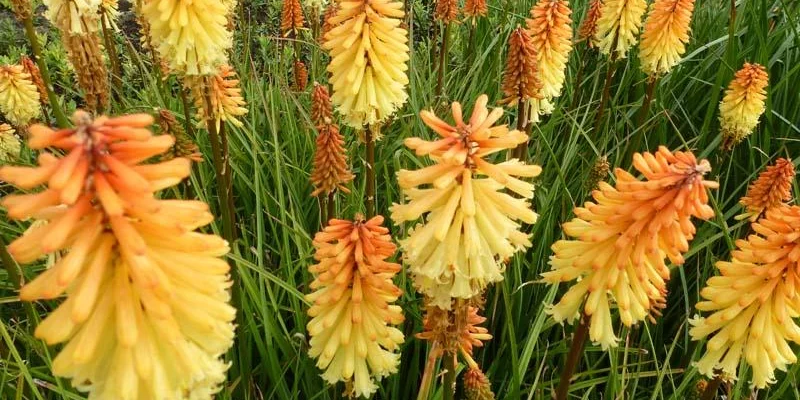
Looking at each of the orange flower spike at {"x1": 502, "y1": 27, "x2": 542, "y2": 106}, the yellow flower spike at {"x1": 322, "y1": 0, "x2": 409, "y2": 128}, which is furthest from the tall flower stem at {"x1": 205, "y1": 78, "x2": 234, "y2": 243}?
the orange flower spike at {"x1": 502, "y1": 27, "x2": 542, "y2": 106}

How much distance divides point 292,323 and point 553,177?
7.68 ft

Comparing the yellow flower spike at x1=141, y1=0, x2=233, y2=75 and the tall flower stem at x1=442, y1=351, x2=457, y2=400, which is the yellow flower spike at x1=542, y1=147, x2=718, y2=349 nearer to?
the tall flower stem at x1=442, y1=351, x2=457, y2=400

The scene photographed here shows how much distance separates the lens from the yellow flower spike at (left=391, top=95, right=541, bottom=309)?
2.31 meters

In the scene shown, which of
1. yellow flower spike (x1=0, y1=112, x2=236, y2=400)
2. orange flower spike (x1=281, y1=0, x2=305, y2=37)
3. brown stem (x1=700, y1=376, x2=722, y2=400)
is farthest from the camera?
orange flower spike (x1=281, y1=0, x2=305, y2=37)

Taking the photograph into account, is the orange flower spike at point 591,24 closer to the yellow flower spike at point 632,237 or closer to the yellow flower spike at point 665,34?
the yellow flower spike at point 665,34

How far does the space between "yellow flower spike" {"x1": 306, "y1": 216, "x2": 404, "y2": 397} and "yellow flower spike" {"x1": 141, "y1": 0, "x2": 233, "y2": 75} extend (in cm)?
131

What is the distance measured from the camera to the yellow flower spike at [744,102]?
15.4 ft

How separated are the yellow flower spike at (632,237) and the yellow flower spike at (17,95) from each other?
373 centimetres

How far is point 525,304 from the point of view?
431 cm

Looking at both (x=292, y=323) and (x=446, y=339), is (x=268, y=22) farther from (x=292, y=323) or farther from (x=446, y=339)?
(x=446, y=339)

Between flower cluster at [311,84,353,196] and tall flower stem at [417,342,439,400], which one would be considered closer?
tall flower stem at [417,342,439,400]

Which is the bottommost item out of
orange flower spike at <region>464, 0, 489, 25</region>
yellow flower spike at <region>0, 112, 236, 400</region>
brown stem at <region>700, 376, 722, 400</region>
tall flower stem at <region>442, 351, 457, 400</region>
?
tall flower stem at <region>442, 351, 457, 400</region>

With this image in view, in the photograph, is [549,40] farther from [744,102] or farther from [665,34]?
[744,102]

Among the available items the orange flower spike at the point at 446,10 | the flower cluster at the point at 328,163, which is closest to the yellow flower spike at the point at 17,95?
the flower cluster at the point at 328,163
